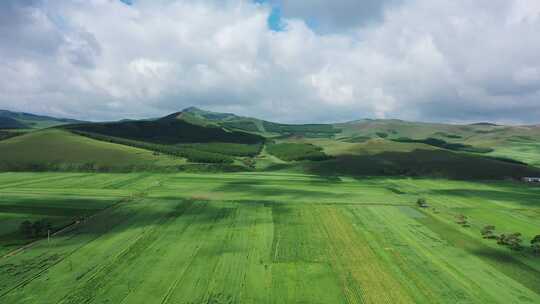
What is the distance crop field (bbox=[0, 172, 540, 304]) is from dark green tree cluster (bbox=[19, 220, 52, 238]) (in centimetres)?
157

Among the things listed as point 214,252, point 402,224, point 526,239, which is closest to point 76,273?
point 214,252

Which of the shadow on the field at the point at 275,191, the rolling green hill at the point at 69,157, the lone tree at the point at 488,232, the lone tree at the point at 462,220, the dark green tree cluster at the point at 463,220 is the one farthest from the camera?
the rolling green hill at the point at 69,157

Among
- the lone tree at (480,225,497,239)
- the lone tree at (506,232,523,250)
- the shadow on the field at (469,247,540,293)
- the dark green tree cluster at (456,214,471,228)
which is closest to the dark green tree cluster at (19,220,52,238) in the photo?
the shadow on the field at (469,247,540,293)

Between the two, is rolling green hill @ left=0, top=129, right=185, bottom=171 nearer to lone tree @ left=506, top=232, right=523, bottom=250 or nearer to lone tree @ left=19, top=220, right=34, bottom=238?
lone tree @ left=19, top=220, right=34, bottom=238

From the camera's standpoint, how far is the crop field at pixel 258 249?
45.1 meters

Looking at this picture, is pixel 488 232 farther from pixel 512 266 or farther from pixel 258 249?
pixel 258 249

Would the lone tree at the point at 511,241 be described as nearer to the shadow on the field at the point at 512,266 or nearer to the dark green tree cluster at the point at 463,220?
the shadow on the field at the point at 512,266

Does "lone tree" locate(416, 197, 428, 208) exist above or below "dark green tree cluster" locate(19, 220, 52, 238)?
above

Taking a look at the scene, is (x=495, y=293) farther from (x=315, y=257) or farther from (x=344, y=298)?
(x=315, y=257)

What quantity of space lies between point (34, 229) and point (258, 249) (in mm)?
44498

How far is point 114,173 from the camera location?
154 metres

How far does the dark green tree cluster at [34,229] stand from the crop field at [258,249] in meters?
1.57

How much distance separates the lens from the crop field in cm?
4506

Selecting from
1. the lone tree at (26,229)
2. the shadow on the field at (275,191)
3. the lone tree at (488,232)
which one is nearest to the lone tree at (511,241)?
the lone tree at (488,232)
